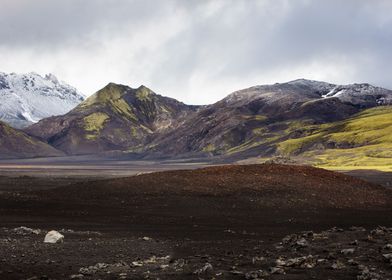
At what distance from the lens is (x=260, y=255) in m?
24.9

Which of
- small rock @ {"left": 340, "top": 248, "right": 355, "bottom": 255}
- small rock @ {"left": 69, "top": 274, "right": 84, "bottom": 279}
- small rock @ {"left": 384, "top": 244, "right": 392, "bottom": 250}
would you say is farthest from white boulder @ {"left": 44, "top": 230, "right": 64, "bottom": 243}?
small rock @ {"left": 384, "top": 244, "right": 392, "bottom": 250}

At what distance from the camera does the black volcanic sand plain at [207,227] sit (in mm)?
21094

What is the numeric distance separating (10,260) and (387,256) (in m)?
15.1

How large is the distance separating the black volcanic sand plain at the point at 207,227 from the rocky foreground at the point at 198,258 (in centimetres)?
4

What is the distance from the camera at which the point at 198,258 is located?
2434 centimetres

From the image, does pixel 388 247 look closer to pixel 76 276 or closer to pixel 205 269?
pixel 205 269

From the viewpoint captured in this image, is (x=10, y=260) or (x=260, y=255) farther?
(x=260, y=255)

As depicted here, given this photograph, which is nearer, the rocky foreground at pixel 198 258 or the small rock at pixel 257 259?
the rocky foreground at pixel 198 258

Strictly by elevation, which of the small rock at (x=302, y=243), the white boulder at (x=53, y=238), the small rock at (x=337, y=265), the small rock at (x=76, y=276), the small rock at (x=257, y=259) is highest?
the white boulder at (x=53, y=238)

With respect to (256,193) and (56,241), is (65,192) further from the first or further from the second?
(56,241)

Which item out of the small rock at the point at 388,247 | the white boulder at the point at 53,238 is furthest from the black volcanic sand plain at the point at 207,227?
the white boulder at the point at 53,238

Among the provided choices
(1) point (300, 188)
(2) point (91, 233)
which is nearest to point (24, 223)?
(2) point (91, 233)

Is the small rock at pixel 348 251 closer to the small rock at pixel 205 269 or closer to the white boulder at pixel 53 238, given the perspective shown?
the small rock at pixel 205 269

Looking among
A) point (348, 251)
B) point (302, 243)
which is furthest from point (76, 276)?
point (302, 243)
